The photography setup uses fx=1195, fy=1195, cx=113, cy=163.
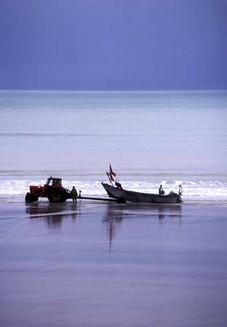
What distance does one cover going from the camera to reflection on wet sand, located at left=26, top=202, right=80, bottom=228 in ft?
89.0

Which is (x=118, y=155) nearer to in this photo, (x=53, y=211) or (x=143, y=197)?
(x=143, y=197)

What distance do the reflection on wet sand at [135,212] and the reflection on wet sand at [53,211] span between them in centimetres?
86

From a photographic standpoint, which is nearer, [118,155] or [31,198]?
[31,198]

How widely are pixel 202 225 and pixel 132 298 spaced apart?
27.8 ft

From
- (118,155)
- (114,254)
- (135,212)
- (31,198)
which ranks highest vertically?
(118,155)

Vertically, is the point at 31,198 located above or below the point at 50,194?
below

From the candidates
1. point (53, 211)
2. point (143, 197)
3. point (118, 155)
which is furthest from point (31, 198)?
point (118, 155)

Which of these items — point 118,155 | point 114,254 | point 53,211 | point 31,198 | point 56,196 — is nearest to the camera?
point 114,254

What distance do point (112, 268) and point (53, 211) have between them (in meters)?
8.74

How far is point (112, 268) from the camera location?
20.3m

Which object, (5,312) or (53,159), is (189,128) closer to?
(53,159)

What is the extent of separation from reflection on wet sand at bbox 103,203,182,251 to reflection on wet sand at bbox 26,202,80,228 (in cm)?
86

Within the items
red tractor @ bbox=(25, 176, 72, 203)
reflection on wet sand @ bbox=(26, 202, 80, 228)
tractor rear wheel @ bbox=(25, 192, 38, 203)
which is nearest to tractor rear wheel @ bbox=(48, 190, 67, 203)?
red tractor @ bbox=(25, 176, 72, 203)

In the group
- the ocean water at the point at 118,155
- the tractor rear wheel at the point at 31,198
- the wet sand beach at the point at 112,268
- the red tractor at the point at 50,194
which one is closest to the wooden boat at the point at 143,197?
the ocean water at the point at 118,155
